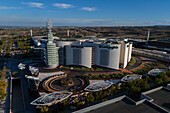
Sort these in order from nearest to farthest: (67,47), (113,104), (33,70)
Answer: (113,104) → (33,70) → (67,47)

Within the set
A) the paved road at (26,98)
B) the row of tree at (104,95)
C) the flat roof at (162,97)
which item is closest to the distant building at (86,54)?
the paved road at (26,98)

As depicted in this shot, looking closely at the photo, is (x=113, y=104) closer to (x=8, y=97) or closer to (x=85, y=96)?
(x=85, y=96)

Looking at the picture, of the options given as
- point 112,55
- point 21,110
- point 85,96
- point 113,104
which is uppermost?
point 112,55

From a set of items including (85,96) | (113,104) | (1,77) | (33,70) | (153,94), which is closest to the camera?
(113,104)

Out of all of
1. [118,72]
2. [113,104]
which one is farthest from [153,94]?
[118,72]

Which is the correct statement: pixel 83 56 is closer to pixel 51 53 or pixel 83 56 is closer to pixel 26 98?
pixel 51 53

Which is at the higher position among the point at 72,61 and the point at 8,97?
the point at 72,61

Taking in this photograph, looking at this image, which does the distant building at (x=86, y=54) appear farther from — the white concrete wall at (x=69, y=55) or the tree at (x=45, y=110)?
the tree at (x=45, y=110)
